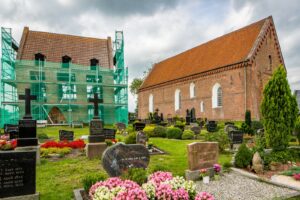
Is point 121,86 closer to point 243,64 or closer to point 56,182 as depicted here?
point 243,64

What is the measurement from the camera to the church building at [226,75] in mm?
27016

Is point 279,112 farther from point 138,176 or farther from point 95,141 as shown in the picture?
point 95,141

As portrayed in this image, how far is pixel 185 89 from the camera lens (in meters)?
35.5

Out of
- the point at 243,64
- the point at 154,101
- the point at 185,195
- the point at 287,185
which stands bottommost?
the point at 287,185

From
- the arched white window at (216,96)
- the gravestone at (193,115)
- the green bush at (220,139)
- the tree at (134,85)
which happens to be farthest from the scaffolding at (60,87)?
the tree at (134,85)

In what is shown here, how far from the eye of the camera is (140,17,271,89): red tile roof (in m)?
29.1

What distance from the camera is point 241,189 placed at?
258 inches

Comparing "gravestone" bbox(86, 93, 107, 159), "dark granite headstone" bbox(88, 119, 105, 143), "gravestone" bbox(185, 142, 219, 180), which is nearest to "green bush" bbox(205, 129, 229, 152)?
"gravestone" bbox(185, 142, 219, 180)

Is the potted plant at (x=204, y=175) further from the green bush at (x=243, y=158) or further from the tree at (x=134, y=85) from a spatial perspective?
the tree at (x=134, y=85)

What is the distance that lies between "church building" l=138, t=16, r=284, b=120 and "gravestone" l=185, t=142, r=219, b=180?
19937 mm

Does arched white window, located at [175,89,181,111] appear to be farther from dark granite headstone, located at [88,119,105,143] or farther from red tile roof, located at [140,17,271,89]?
dark granite headstone, located at [88,119,105,143]

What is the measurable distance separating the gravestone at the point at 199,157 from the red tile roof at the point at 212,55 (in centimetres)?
2176

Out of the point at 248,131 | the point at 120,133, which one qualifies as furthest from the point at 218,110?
the point at 120,133

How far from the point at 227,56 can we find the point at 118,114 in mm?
15778
